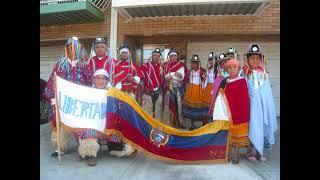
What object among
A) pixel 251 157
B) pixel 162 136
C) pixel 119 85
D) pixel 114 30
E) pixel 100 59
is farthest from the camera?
pixel 114 30

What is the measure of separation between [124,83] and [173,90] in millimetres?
1853

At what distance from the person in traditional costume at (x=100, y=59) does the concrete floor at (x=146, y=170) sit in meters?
1.43

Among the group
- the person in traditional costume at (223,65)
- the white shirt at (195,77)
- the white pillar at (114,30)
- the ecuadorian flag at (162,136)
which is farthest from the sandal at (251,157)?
the white pillar at (114,30)

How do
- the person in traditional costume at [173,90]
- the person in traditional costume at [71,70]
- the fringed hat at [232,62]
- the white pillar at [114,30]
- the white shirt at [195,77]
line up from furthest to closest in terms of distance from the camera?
1. the white pillar at [114,30]
2. the white shirt at [195,77]
3. the person in traditional costume at [173,90]
4. the person in traditional costume at [71,70]
5. the fringed hat at [232,62]

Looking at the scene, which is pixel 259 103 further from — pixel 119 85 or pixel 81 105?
pixel 81 105

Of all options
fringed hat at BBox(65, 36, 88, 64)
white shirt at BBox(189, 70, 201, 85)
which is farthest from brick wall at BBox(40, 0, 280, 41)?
fringed hat at BBox(65, 36, 88, 64)

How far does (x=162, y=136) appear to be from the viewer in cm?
628

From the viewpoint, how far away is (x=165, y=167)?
20.2ft

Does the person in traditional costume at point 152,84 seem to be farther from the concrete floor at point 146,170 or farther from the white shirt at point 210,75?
the concrete floor at point 146,170

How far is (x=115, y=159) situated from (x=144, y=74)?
7.81 ft

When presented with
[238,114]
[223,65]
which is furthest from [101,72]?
[238,114]

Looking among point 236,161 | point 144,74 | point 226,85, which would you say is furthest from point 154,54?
point 236,161

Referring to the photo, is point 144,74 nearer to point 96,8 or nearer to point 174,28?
point 174,28

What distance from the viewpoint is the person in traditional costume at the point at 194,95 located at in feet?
28.1
